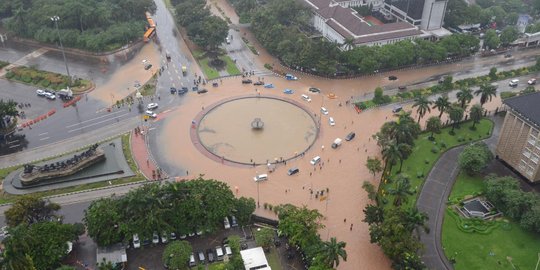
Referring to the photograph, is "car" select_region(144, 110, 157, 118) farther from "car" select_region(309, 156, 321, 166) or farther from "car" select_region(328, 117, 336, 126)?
"car" select_region(328, 117, 336, 126)

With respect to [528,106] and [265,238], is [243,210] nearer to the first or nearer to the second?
[265,238]

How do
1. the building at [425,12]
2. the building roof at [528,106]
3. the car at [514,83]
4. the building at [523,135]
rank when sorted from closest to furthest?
the building roof at [528,106], the building at [523,135], the car at [514,83], the building at [425,12]

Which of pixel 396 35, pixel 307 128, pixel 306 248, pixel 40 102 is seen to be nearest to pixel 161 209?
pixel 306 248

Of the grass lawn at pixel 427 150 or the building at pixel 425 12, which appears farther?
the building at pixel 425 12

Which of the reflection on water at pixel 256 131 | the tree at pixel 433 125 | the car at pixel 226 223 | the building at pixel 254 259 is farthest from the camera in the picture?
the tree at pixel 433 125

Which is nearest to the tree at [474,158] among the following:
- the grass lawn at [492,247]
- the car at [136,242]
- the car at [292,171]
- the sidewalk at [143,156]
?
the grass lawn at [492,247]

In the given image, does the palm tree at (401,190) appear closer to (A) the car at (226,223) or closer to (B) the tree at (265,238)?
(B) the tree at (265,238)

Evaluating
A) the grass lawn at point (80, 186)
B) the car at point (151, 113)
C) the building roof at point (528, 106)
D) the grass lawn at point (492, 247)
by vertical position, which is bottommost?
the grass lawn at point (80, 186)
